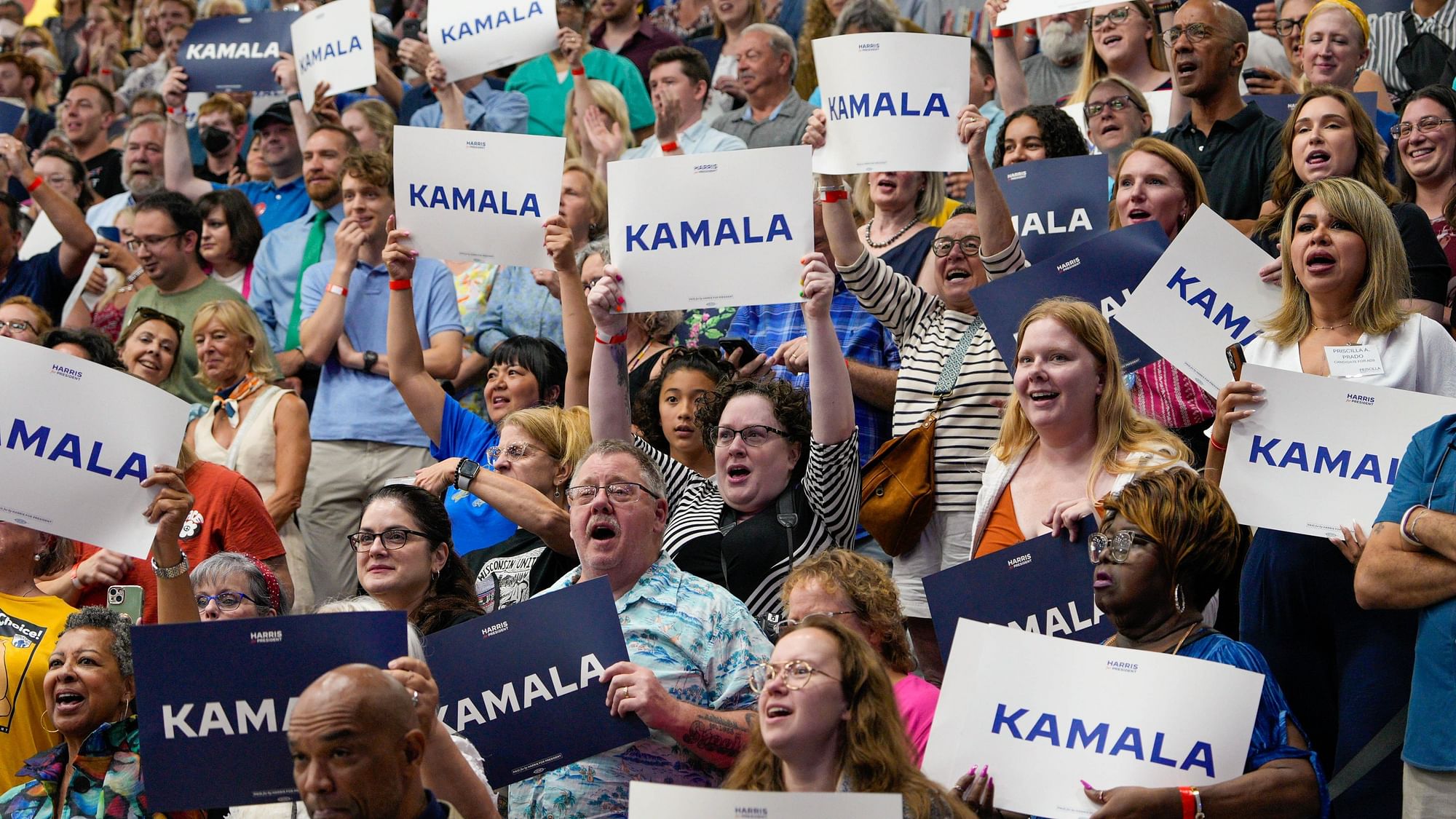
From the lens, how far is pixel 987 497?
495 cm

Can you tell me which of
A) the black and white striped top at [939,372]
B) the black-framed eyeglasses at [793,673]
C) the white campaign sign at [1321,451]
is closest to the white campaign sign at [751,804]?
the black-framed eyeglasses at [793,673]

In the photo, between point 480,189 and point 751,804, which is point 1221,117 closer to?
point 480,189

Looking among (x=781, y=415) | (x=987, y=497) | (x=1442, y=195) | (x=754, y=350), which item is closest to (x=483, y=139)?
(x=754, y=350)

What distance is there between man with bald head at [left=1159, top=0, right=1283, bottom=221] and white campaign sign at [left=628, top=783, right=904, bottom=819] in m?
3.94

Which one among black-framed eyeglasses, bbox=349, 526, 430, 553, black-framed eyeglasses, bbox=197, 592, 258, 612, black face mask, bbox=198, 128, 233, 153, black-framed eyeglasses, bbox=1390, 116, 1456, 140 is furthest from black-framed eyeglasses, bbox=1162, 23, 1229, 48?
black face mask, bbox=198, 128, 233, 153

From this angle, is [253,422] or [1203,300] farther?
[253,422]

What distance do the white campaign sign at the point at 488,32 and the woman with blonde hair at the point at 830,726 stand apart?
5.48m

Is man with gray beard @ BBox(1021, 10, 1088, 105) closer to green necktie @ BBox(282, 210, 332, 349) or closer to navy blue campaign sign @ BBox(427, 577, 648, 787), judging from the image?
green necktie @ BBox(282, 210, 332, 349)

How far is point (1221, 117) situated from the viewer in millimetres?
6867

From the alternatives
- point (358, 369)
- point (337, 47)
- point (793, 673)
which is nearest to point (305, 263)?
point (358, 369)

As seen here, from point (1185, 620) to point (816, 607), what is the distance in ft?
2.92

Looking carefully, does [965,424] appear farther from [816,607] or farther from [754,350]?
[816,607]

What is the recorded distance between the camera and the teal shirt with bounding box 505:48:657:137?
32.7 feet

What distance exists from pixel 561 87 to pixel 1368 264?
6033mm
